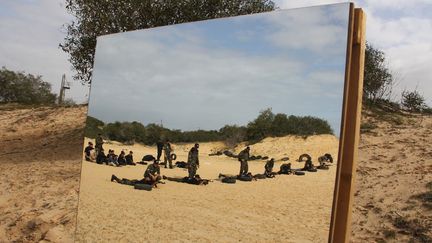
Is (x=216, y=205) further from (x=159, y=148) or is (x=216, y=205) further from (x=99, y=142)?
(x=99, y=142)

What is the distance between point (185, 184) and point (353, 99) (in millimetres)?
1483

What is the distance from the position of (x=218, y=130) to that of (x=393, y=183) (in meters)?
6.58

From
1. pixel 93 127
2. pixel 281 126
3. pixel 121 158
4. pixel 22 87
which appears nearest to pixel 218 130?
pixel 281 126

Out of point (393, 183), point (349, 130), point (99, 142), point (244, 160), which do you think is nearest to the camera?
point (349, 130)

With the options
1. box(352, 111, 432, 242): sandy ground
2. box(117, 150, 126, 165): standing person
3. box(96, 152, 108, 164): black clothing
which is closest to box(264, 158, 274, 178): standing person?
box(117, 150, 126, 165): standing person

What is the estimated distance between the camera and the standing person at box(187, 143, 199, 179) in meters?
3.71

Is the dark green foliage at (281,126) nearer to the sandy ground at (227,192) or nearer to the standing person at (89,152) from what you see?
the sandy ground at (227,192)

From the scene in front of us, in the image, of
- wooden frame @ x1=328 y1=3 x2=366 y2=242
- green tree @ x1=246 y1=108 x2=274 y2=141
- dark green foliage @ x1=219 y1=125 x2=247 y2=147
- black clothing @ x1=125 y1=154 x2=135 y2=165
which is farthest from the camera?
black clothing @ x1=125 y1=154 x2=135 y2=165

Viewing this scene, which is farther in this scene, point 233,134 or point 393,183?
point 393,183

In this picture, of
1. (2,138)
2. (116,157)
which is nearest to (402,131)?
(116,157)

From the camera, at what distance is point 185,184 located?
12.2 feet

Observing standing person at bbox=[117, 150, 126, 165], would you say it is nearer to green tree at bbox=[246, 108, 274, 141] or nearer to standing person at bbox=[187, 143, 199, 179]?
standing person at bbox=[187, 143, 199, 179]

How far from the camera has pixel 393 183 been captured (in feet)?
29.9

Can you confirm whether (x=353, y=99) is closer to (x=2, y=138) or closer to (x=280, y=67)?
(x=280, y=67)
